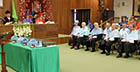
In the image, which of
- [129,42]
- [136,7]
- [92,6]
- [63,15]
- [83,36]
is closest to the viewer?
[129,42]

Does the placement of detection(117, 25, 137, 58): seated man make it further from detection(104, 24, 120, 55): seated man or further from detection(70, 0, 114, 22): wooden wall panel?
detection(70, 0, 114, 22): wooden wall panel

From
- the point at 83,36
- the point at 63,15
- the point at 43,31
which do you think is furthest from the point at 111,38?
the point at 63,15

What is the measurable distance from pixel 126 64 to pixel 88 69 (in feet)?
4.08

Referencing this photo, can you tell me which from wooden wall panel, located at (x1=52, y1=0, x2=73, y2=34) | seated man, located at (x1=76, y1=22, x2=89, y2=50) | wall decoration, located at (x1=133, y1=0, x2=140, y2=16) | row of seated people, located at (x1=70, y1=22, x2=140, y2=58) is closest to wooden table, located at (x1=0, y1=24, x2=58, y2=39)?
row of seated people, located at (x1=70, y1=22, x2=140, y2=58)

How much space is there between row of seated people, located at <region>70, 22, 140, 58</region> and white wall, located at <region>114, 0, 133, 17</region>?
6.14 m

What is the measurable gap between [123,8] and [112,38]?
23.3 feet

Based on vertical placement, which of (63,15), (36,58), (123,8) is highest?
(123,8)

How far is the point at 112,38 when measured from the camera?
20.6ft

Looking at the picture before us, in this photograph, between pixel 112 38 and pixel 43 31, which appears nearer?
pixel 112 38

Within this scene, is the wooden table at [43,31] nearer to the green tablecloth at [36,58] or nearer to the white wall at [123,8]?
the green tablecloth at [36,58]

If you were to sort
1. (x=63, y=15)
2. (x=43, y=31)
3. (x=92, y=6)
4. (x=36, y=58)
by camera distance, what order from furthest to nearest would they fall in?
(x=92, y=6) → (x=63, y=15) → (x=43, y=31) → (x=36, y=58)

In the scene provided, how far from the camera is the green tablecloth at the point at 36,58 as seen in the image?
146 inches

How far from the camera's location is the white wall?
40.5 ft

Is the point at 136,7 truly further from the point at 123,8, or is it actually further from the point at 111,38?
the point at 111,38
